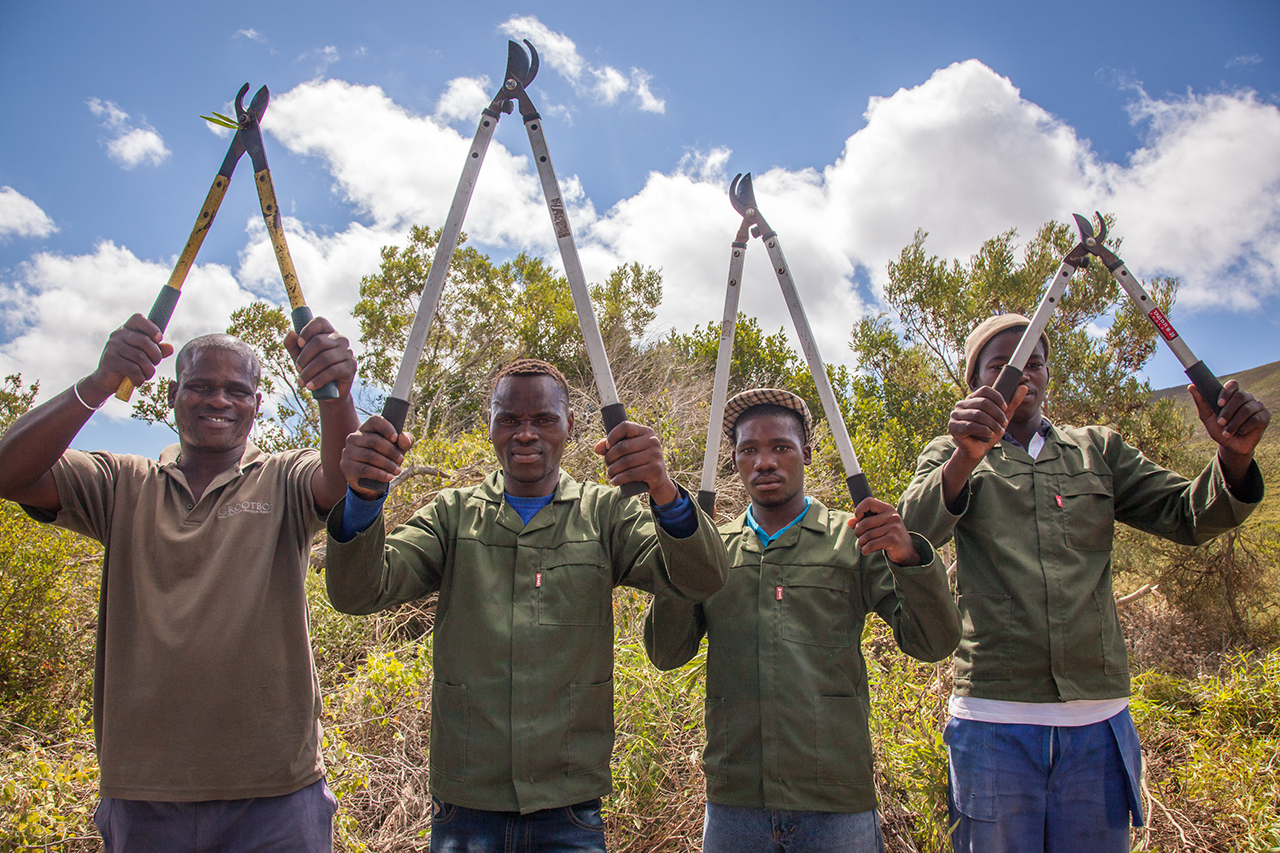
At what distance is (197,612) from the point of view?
6.51 ft

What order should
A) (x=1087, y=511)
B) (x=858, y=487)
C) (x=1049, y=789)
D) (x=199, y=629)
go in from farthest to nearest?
(x=1087, y=511) → (x=1049, y=789) → (x=858, y=487) → (x=199, y=629)

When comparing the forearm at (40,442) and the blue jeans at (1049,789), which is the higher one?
the forearm at (40,442)

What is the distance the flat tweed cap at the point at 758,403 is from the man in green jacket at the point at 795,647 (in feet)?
0.42

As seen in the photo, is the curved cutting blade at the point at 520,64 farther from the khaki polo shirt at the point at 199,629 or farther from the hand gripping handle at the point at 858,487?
the hand gripping handle at the point at 858,487

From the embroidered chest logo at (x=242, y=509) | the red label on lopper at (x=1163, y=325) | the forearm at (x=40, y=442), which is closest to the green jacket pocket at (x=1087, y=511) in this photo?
the red label on lopper at (x=1163, y=325)

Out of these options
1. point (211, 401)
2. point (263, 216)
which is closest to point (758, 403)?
point (263, 216)

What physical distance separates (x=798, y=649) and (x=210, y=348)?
81.6 inches

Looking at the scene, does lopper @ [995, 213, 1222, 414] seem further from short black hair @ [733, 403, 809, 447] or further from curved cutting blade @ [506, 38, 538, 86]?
curved cutting blade @ [506, 38, 538, 86]

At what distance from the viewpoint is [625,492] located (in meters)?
1.78

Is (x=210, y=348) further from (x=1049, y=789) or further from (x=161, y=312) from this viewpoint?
(x=1049, y=789)

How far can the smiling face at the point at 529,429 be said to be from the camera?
2.25m

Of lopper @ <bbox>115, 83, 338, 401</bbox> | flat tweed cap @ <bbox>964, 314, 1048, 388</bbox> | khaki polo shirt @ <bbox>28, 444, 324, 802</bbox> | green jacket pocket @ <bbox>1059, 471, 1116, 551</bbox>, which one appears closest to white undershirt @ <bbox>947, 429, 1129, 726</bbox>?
green jacket pocket @ <bbox>1059, 471, 1116, 551</bbox>

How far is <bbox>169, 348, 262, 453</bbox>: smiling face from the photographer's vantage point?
2219 millimetres

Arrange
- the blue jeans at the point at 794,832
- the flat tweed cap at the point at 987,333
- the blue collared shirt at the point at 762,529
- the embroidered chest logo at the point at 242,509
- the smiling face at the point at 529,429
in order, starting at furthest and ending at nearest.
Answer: the flat tweed cap at the point at 987,333
the blue collared shirt at the point at 762,529
the smiling face at the point at 529,429
the embroidered chest logo at the point at 242,509
the blue jeans at the point at 794,832
